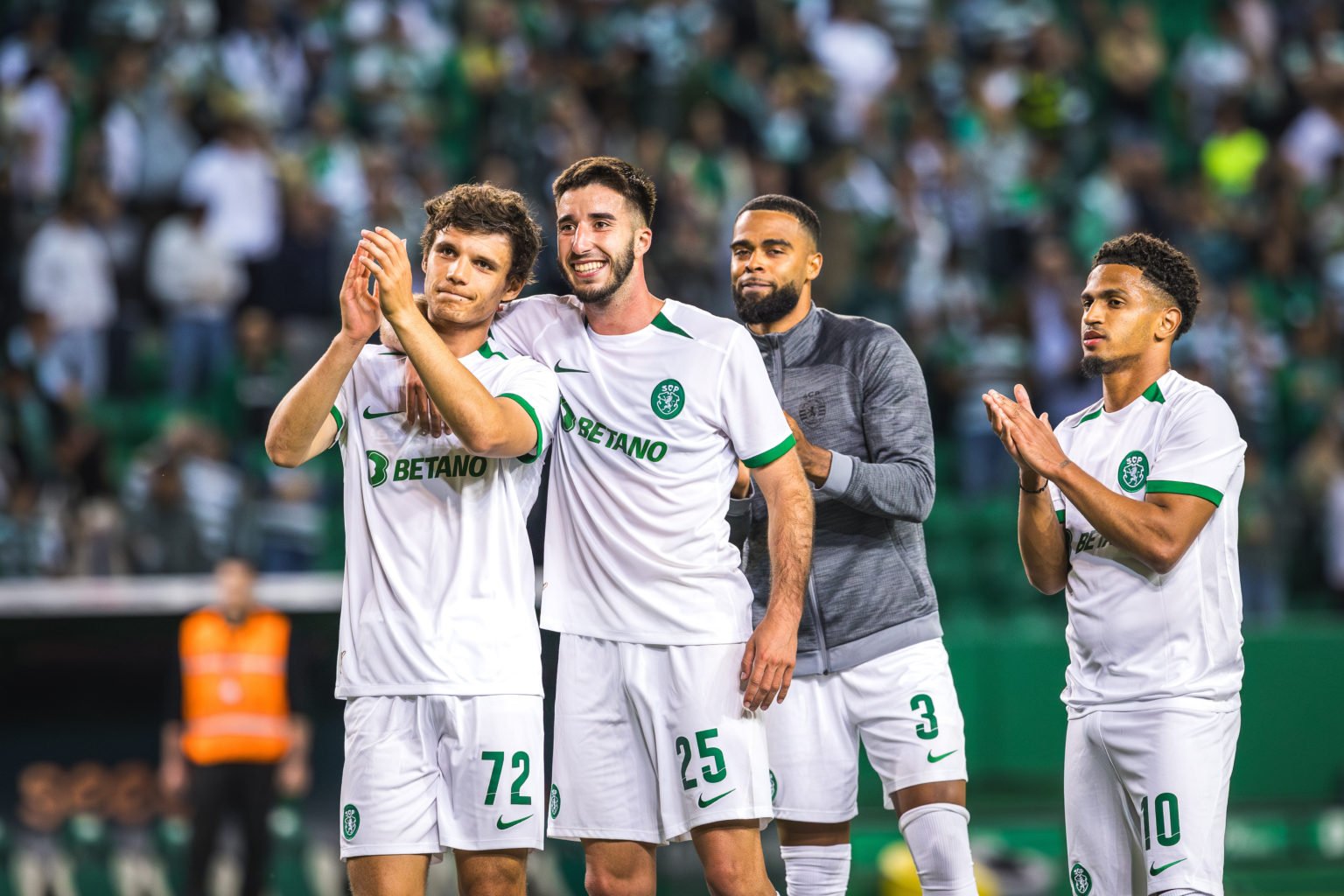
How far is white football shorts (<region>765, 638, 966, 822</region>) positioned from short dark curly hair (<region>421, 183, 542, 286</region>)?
1738mm

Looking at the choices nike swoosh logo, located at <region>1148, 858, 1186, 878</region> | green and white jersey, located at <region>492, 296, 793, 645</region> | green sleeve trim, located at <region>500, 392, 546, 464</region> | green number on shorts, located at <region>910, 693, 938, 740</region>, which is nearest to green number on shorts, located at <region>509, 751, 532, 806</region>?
green and white jersey, located at <region>492, 296, 793, 645</region>

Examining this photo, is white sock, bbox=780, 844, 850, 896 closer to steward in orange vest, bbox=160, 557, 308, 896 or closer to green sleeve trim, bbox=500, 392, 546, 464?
green sleeve trim, bbox=500, 392, 546, 464

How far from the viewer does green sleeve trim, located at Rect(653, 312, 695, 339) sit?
17.0 feet

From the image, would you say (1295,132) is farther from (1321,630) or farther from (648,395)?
(648,395)

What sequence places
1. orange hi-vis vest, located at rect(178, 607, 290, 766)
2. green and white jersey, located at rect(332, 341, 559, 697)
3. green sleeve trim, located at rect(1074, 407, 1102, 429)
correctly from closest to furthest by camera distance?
1. green and white jersey, located at rect(332, 341, 559, 697)
2. green sleeve trim, located at rect(1074, 407, 1102, 429)
3. orange hi-vis vest, located at rect(178, 607, 290, 766)

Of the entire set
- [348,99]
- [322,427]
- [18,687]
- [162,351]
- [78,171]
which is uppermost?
[348,99]

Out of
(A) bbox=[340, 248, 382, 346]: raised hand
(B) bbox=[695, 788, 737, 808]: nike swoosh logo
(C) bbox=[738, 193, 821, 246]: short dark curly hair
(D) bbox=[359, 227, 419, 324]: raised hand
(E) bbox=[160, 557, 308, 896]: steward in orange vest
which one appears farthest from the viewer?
(E) bbox=[160, 557, 308, 896]: steward in orange vest

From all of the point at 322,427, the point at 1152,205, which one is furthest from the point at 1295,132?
the point at 322,427

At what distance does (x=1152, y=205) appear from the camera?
1498cm

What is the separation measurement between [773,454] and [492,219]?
111 centimetres

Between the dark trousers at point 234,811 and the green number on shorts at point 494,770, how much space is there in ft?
18.1

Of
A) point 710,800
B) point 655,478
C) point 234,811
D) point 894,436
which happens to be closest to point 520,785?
point 710,800

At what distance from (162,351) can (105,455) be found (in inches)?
72.2

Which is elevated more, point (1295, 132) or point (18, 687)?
point (1295, 132)
